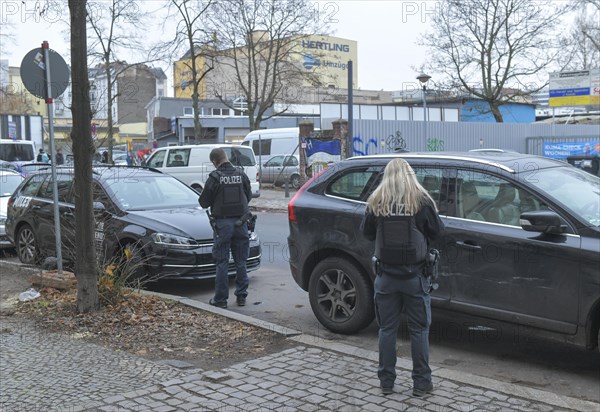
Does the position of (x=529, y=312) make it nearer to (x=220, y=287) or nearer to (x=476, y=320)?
(x=476, y=320)

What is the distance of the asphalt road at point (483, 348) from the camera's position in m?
4.91

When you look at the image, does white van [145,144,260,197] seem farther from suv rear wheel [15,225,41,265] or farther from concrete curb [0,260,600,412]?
concrete curb [0,260,600,412]

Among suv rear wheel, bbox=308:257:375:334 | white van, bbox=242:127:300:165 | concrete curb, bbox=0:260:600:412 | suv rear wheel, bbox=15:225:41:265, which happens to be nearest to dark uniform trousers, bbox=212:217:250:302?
concrete curb, bbox=0:260:600:412

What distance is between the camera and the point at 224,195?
7066mm

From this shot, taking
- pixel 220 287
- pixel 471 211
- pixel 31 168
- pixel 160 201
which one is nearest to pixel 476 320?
pixel 471 211

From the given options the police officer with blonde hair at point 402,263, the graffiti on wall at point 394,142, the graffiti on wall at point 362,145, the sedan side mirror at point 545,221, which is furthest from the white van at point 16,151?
the sedan side mirror at point 545,221

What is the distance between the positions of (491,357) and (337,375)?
1.55m

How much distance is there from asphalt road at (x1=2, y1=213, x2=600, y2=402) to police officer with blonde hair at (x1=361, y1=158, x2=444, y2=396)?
953mm

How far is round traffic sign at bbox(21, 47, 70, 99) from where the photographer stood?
7.52 meters

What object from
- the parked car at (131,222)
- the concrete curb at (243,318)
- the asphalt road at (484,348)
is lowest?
the asphalt road at (484,348)

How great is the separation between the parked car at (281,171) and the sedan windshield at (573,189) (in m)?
20.4

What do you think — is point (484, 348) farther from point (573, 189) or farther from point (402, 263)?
point (402, 263)

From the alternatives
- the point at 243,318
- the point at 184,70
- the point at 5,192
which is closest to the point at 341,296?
the point at 243,318

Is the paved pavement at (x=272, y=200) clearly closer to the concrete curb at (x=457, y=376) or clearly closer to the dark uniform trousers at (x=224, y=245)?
the dark uniform trousers at (x=224, y=245)
